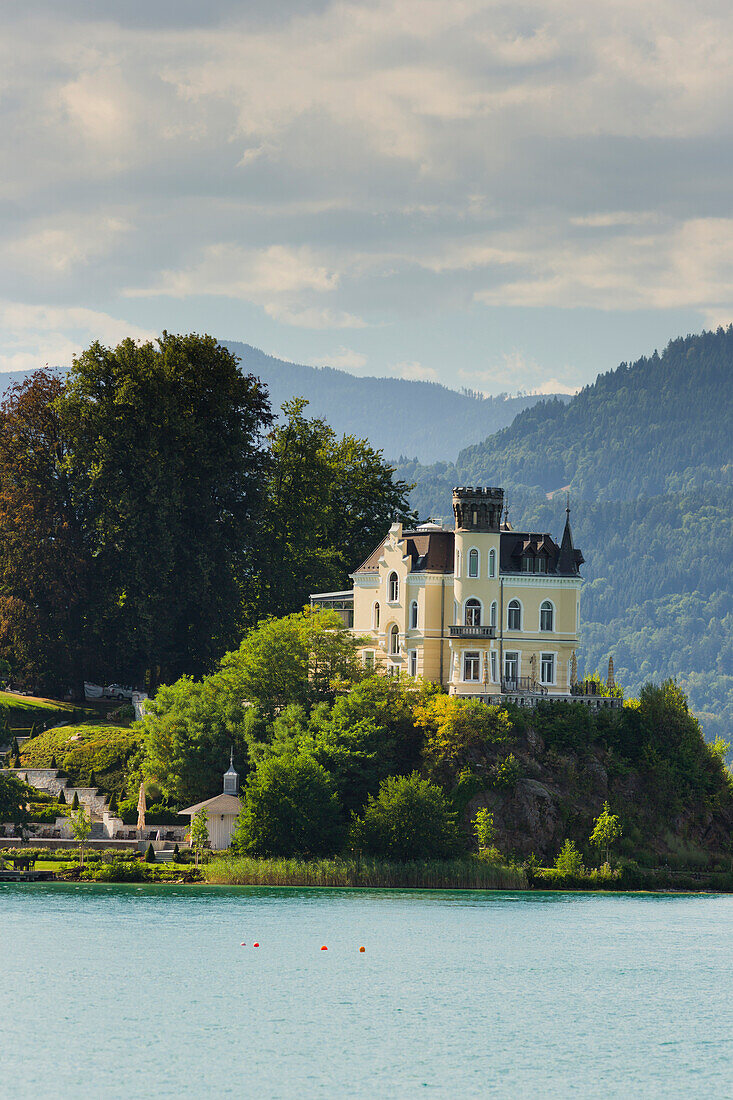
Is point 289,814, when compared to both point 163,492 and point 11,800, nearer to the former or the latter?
point 11,800

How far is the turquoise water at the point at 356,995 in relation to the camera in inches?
1596

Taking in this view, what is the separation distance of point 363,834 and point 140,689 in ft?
88.0

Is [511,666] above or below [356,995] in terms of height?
above

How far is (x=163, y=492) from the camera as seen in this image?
9325 cm

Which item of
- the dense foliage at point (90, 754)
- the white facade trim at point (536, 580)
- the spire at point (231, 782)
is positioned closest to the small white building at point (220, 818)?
the spire at point (231, 782)

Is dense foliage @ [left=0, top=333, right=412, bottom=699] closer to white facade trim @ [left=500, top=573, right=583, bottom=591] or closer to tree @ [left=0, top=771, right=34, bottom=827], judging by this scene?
tree @ [left=0, top=771, right=34, bottom=827]

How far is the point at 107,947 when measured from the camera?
186ft

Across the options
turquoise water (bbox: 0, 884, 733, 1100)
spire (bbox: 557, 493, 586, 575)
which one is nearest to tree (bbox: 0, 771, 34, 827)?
turquoise water (bbox: 0, 884, 733, 1100)

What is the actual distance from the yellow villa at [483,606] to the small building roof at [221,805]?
1253 centimetres

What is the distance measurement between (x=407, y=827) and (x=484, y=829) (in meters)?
3.93

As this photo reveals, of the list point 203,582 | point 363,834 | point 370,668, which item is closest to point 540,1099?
point 363,834

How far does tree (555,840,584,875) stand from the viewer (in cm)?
7750

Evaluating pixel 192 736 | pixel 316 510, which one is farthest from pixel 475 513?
pixel 316 510

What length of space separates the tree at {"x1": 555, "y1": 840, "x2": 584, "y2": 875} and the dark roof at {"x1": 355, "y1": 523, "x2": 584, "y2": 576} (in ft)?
52.3
